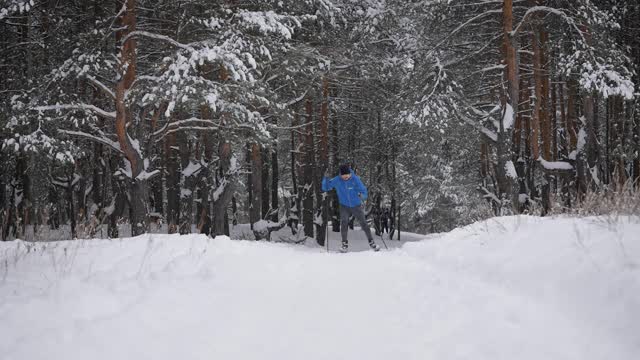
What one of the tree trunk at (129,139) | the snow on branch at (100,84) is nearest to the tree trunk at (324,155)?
the tree trunk at (129,139)

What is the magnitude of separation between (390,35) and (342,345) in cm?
1355

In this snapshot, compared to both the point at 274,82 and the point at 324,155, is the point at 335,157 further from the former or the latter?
the point at 274,82

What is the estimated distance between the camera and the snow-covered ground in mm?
2852

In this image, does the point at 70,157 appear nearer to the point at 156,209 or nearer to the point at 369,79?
the point at 369,79

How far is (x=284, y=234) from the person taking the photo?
681 inches

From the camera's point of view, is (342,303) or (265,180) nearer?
(342,303)

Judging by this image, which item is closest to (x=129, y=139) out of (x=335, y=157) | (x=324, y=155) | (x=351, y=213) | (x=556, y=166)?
(x=351, y=213)

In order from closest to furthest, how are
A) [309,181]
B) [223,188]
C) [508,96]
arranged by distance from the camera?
[508,96] < [223,188] < [309,181]

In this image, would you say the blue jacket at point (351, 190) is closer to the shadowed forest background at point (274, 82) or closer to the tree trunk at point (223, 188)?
the shadowed forest background at point (274, 82)

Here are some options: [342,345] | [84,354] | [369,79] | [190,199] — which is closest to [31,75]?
[190,199]

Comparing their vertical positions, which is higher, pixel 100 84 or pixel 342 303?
pixel 100 84

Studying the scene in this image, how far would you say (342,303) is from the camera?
379cm

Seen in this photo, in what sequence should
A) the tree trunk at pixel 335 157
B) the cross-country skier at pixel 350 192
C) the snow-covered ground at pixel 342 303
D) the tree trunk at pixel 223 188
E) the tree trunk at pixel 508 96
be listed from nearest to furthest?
the snow-covered ground at pixel 342 303, the cross-country skier at pixel 350 192, the tree trunk at pixel 508 96, the tree trunk at pixel 223 188, the tree trunk at pixel 335 157

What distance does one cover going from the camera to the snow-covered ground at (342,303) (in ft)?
9.36
